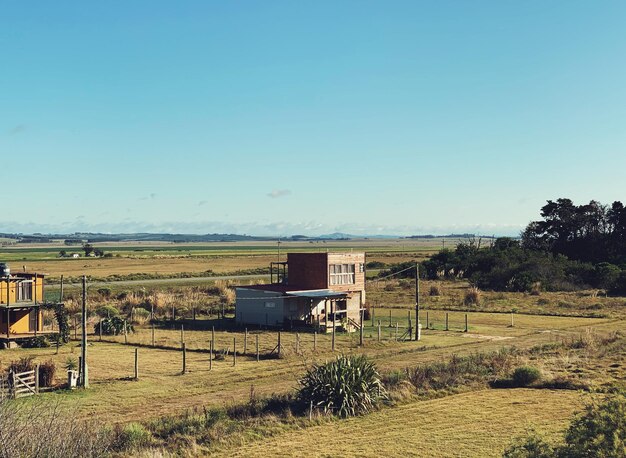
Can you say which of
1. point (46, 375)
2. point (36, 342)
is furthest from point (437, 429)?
point (36, 342)

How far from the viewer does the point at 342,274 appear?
176 feet

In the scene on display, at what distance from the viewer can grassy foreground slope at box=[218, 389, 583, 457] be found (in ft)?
61.7

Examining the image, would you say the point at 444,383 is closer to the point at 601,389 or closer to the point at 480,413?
the point at 480,413

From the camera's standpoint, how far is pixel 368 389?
951 inches

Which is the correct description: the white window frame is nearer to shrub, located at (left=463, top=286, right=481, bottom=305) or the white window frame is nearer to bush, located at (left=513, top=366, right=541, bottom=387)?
shrub, located at (left=463, top=286, right=481, bottom=305)

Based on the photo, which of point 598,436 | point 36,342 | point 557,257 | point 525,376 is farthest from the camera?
point 557,257

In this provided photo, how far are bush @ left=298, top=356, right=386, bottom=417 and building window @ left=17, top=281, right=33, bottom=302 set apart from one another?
2532 cm

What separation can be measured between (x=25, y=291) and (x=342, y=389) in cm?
2698

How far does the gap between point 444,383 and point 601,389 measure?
594 cm

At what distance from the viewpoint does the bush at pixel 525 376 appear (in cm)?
2759

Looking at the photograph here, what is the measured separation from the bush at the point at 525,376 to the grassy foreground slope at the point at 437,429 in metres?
1.85

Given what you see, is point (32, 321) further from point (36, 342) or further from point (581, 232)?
point (581, 232)

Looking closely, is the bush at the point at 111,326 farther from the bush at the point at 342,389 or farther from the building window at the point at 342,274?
the bush at the point at 342,389

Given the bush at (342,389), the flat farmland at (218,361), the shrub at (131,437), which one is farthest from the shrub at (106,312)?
the shrub at (131,437)
